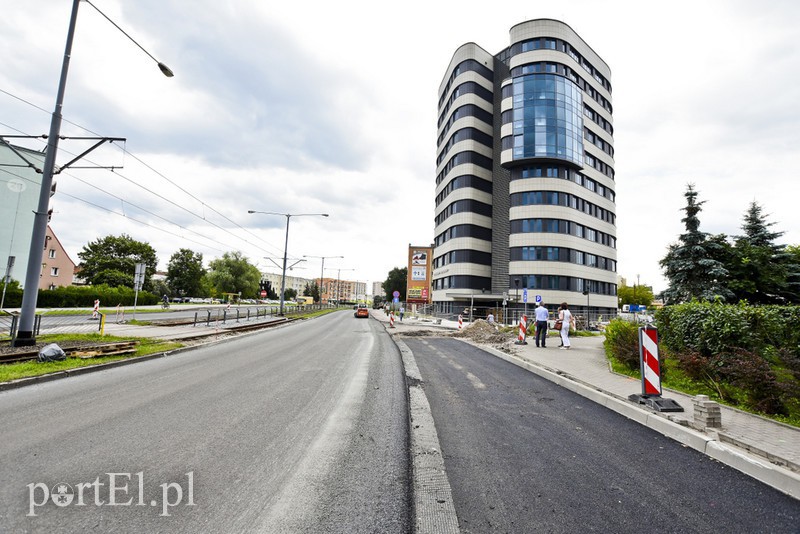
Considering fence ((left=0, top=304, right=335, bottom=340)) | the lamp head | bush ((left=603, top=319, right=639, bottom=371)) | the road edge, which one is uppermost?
the lamp head

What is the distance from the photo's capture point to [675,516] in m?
2.60

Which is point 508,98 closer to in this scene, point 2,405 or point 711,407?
point 711,407

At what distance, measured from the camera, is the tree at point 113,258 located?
49.6 metres

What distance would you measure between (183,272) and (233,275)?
628 inches

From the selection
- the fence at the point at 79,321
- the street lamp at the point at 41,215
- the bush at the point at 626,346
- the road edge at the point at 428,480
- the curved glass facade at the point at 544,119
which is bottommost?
the fence at the point at 79,321

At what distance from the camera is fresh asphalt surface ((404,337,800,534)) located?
251 cm

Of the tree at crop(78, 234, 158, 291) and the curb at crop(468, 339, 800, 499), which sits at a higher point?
the tree at crop(78, 234, 158, 291)

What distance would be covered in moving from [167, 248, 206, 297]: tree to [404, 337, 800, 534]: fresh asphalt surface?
86.2 m

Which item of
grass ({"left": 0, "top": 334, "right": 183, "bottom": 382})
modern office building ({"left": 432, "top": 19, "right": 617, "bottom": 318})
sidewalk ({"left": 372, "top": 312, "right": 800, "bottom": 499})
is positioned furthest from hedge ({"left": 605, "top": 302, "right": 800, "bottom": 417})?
modern office building ({"left": 432, "top": 19, "right": 617, "bottom": 318})

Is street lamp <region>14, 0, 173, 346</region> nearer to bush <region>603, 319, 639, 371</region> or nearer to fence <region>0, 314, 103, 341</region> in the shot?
fence <region>0, 314, 103, 341</region>

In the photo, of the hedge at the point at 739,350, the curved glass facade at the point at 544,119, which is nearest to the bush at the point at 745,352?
the hedge at the point at 739,350

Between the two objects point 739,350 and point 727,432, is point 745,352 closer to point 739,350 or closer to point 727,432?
point 739,350

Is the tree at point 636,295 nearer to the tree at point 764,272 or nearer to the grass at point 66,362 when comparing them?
the tree at point 764,272

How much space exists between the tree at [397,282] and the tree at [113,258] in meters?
53.9
